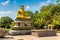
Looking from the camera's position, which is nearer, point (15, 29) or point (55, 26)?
point (15, 29)

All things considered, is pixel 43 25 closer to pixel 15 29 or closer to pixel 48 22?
pixel 48 22

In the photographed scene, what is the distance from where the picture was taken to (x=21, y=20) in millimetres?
19547

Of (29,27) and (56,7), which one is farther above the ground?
(56,7)

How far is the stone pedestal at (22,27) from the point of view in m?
18.9

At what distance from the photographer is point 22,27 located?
1902cm

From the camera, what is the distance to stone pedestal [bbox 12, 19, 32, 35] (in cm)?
1886

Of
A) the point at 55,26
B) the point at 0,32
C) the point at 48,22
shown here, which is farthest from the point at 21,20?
the point at 48,22

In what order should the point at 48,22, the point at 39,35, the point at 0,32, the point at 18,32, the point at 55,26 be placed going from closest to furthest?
the point at 0,32, the point at 39,35, the point at 18,32, the point at 55,26, the point at 48,22

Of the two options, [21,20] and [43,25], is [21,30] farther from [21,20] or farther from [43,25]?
[43,25]

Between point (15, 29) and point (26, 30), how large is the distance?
129 centimetres

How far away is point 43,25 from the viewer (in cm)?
3759

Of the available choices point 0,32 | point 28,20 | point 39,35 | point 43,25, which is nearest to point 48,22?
point 43,25

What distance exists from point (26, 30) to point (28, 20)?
4.26 ft

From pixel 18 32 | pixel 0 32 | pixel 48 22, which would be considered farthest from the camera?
pixel 48 22
